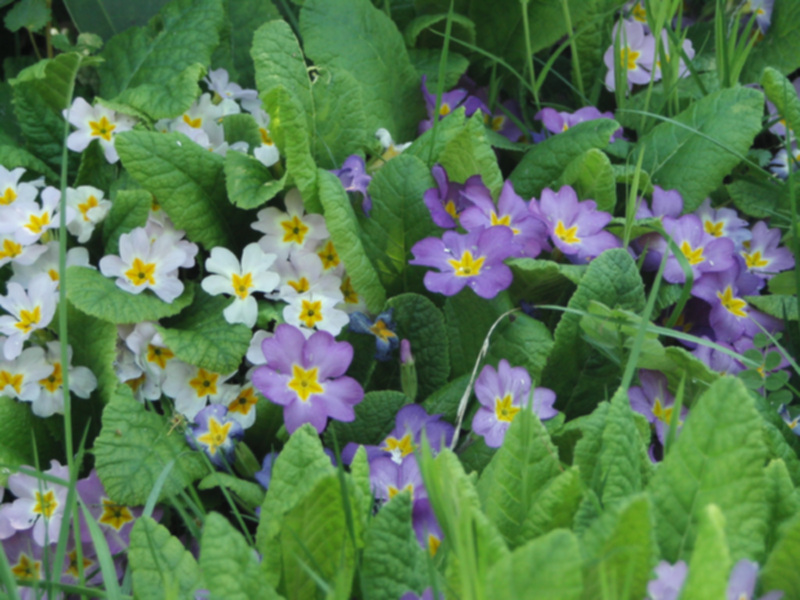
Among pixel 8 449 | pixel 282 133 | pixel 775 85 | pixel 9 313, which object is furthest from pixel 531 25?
pixel 8 449

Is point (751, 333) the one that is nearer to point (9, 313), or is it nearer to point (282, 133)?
point (282, 133)

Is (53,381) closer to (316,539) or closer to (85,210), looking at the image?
(85,210)

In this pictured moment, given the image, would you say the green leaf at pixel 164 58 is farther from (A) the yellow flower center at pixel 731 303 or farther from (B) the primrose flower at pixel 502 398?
(A) the yellow flower center at pixel 731 303

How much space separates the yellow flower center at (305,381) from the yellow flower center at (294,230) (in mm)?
285

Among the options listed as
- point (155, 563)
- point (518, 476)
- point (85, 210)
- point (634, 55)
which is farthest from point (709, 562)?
point (634, 55)

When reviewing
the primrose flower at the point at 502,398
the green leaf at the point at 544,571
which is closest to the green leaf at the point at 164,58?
the primrose flower at the point at 502,398

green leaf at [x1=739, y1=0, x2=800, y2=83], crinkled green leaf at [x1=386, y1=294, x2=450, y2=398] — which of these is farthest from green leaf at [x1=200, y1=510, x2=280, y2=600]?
green leaf at [x1=739, y1=0, x2=800, y2=83]

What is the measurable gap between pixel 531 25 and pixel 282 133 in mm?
779

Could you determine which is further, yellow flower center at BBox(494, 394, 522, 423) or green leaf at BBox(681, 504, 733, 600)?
yellow flower center at BBox(494, 394, 522, 423)

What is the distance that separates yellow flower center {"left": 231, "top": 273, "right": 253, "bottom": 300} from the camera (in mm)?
1420

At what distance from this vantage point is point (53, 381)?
1.41 metres

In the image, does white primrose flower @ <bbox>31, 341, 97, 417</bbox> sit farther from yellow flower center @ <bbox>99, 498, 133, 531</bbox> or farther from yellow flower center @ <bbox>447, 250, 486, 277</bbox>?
yellow flower center @ <bbox>447, 250, 486, 277</bbox>

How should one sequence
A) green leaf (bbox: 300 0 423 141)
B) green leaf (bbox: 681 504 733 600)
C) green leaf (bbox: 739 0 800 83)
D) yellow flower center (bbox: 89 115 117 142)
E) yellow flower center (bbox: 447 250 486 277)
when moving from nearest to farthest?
green leaf (bbox: 681 504 733 600)
yellow flower center (bbox: 447 250 486 277)
yellow flower center (bbox: 89 115 117 142)
green leaf (bbox: 300 0 423 141)
green leaf (bbox: 739 0 800 83)

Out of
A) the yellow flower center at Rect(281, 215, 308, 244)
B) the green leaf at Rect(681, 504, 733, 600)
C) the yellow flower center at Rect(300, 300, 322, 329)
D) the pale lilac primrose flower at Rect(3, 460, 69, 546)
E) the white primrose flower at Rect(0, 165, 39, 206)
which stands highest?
the white primrose flower at Rect(0, 165, 39, 206)
